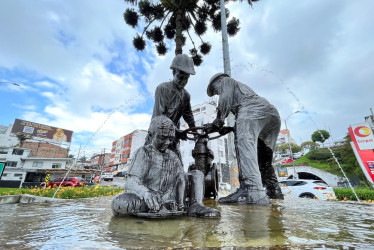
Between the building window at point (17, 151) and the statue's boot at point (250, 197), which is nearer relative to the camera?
the statue's boot at point (250, 197)

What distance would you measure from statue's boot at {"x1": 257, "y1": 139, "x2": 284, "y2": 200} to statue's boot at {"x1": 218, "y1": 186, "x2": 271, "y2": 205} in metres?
0.99

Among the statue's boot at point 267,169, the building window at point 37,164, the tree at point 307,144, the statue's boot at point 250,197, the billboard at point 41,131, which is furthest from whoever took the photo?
the tree at point 307,144

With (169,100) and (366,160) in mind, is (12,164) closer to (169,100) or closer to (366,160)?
(169,100)

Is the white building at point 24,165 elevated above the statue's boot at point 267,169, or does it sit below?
above

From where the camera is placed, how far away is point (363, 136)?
1588 centimetres

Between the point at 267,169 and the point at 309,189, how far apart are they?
8060 mm

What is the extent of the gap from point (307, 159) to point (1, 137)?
205ft

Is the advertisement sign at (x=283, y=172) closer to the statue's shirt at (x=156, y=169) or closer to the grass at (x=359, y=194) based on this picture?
the grass at (x=359, y=194)

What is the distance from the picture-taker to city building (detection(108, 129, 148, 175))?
Answer: 53906 mm

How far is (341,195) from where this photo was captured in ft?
36.6

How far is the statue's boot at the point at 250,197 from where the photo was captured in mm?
2775

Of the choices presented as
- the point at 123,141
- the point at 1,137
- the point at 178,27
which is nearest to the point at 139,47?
the point at 178,27

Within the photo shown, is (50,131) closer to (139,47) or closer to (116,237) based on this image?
(139,47)

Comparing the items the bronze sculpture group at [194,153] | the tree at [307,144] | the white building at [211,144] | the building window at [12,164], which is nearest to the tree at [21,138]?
the building window at [12,164]
